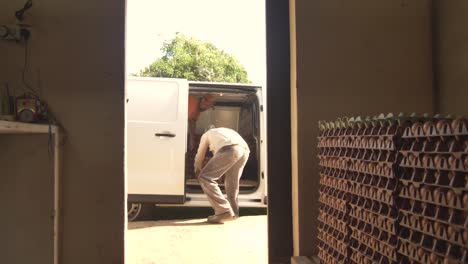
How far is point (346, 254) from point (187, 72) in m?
12.6

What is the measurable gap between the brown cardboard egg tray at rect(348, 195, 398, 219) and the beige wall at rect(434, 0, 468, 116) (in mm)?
1393

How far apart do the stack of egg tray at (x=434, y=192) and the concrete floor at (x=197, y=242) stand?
255 centimetres

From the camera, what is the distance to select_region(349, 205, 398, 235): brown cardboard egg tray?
1537 mm

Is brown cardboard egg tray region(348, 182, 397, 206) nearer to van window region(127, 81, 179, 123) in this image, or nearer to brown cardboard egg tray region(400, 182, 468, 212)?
brown cardboard egg tray region(400, 182, 468, 212)

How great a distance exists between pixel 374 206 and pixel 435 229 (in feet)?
1.37

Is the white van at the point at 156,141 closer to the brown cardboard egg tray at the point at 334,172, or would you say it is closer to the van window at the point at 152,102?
the van window at the point at 152,102

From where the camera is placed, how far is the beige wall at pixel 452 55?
2738 mm

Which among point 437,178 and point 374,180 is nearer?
point 437,178

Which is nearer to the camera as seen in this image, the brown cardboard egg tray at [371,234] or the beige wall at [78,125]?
the brown cardboard egg tray at [371,234]

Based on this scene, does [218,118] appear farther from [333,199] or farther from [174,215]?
[333,199]

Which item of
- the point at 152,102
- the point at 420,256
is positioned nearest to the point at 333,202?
the point at 420,256

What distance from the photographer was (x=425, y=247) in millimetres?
1345

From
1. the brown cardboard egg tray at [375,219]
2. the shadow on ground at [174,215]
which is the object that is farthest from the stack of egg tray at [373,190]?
the shadow on ground at [174,215]

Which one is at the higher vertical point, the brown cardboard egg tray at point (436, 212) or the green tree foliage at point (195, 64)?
the green tree foliage at point (195, 64)
